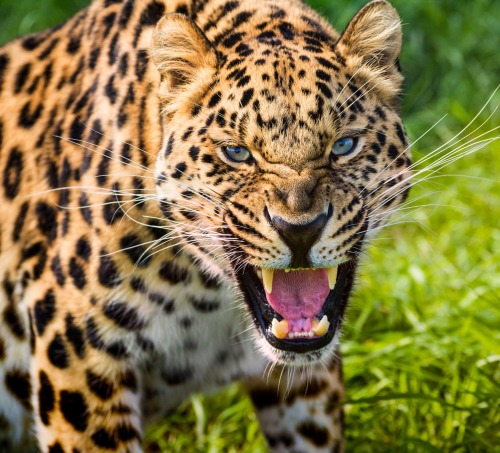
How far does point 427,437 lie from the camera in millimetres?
5594

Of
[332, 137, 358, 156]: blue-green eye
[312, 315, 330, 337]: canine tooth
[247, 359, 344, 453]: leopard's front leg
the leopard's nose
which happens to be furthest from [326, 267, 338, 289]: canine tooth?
[247, 359, 344, 453]: leopard's front leg

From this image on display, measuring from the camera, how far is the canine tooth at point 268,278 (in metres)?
4.20

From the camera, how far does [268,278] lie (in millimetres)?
4207

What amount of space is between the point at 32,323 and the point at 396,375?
2196 millimetres

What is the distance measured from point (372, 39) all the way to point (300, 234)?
933 mm

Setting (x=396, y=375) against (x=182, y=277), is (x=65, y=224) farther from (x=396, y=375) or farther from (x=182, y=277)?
(x=396, y=375)

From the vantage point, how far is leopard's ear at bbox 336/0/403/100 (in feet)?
14.1

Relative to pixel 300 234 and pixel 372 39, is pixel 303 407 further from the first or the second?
pixel 372 39

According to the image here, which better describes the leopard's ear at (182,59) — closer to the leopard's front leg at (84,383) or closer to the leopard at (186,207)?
the leopard at (186,207)

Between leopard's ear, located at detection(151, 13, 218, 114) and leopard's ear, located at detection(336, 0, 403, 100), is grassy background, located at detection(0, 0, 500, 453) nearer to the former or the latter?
leopard's ear, located at detection(336, 0, 403, 100)

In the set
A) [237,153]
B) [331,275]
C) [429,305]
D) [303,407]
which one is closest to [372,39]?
[237,153]

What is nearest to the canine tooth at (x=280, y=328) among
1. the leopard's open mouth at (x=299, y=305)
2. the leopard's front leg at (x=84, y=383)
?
the leopard's open mouth at (x=299, y=305)

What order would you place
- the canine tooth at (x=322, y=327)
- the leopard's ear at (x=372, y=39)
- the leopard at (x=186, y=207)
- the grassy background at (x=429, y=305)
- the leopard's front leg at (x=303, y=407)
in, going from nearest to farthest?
the leopard at (x=186, y=207), the canine tooth at (x=322, y=327), the leopard's ear at (x=372, y=39), the leopard's front leg at (x=303, y=407), the grassy background at (x=429, y=305)

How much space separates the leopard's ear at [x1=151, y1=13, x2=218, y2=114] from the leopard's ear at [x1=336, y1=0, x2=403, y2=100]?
0.52m
